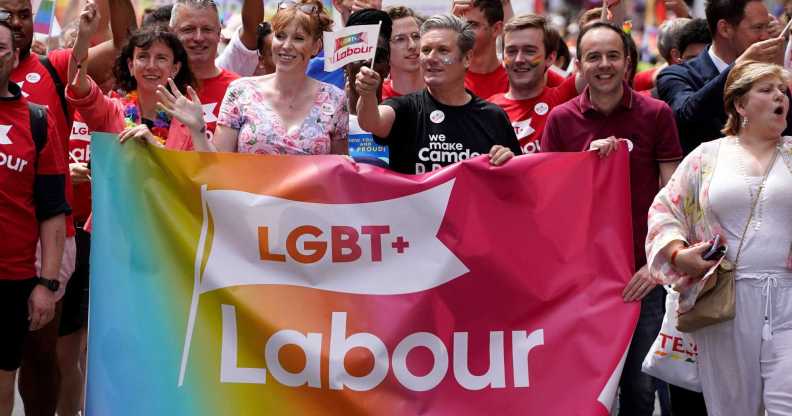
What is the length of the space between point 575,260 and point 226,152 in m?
1.64

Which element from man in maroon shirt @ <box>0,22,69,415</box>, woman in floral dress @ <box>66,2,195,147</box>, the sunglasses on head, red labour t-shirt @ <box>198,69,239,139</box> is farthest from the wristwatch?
the sunglasses on head

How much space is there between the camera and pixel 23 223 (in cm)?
675

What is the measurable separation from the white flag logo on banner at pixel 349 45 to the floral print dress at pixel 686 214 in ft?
4.90

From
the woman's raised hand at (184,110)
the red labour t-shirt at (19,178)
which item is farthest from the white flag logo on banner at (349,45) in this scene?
the red labour t-shirt at (19,178)

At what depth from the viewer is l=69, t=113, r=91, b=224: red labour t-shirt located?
812 cm

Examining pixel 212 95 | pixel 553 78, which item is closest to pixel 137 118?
pixel 212 95

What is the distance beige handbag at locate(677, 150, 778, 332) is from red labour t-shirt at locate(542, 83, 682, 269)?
0.73m

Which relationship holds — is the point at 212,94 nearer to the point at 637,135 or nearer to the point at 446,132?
the point at 446,132

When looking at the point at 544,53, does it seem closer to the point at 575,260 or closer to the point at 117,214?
the point at 575,260

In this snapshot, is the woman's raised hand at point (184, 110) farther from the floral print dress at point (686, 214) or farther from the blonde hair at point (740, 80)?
the blonde hair at point (740, 80)

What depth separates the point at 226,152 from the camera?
6562 millimetres

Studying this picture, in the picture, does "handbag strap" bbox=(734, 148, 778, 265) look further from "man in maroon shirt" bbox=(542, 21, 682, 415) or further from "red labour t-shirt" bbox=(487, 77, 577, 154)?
"red labour t-shirt" bbox=(487, 77, 577, 154)

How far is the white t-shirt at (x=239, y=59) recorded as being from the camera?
930cm

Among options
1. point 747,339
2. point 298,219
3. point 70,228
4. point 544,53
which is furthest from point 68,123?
point 747,339
